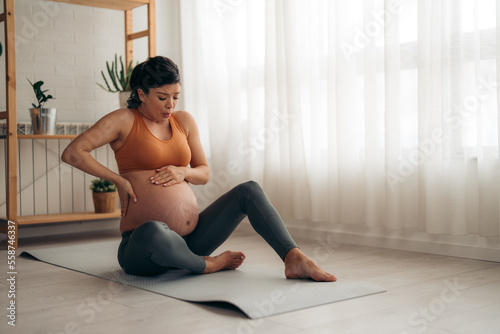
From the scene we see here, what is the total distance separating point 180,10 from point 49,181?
59.1 inches

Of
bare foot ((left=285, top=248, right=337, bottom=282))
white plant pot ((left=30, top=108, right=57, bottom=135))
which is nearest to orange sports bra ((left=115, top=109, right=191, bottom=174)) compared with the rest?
bare foot ((left=285, top=248, right=337, bottom=282))

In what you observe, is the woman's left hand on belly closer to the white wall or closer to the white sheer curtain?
the white sheer curtain

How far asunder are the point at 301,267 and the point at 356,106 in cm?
126

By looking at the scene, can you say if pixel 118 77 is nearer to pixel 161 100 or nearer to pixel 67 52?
pixel 67 52

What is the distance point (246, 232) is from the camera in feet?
12.1

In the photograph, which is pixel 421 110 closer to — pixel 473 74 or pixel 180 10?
pixel 473 74

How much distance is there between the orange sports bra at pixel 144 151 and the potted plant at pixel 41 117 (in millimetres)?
1280

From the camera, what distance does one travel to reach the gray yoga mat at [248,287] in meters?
1.74

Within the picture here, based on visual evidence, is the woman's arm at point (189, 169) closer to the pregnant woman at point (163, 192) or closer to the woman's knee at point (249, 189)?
the pregnant woman at point (163, 192)

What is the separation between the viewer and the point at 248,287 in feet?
6.38

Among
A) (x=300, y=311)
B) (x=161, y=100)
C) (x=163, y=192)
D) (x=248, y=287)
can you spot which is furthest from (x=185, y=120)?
(x=300, y=311)

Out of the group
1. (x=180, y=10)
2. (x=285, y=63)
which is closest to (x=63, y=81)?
(x=180, y=10)

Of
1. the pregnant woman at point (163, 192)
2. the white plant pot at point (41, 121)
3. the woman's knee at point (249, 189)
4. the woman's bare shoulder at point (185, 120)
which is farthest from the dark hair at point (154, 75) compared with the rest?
the white plant pot at point (41, 121)

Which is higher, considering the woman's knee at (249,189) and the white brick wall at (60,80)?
the white brick wall at (60,80)
